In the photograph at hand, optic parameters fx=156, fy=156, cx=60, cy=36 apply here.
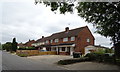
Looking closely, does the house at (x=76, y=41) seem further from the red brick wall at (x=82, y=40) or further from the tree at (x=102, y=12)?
the tree at (x=102, y=12)

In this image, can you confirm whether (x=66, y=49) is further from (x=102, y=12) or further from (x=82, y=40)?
(x=102, y=12)

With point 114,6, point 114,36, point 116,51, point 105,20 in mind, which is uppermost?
point 114,6

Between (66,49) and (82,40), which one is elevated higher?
(82,40)

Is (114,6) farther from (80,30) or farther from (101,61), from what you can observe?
(80,30)

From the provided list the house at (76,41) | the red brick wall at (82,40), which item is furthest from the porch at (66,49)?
the red brick wall at (82,40)

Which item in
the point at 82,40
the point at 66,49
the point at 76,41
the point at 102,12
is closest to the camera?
the point at 102,12

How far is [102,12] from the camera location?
1418cm

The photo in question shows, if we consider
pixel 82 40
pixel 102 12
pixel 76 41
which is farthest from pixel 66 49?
pixel 102 12

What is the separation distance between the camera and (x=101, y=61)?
20.2m

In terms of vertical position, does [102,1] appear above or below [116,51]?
above

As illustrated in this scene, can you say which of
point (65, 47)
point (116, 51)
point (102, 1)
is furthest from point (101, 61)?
point (65, 47)

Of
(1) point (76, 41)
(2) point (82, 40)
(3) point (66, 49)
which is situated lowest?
(3) point (66, 49)

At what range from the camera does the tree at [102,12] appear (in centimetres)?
1264

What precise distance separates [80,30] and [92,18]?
93.4ft
